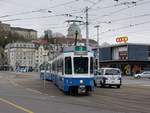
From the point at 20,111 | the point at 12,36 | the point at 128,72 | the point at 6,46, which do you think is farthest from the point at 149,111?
the point at 6,46

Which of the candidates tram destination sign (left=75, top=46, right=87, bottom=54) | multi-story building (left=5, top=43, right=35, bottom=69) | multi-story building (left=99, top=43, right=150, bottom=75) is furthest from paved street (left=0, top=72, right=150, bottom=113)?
multi-story building (left=5, top=43, right=35, bottom=69)

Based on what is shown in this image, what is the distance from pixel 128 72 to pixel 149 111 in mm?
83902

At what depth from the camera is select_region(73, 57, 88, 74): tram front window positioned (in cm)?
2678


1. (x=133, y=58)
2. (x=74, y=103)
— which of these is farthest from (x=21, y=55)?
(x=74, y=103)

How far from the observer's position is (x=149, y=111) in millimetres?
17672

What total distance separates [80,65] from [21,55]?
162 m

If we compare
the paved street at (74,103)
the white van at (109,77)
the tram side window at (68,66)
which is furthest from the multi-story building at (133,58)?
the tram side window at (68,66)

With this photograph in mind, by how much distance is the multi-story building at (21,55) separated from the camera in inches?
7005

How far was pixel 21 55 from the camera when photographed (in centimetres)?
18700

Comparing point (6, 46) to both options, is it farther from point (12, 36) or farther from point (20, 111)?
point (20, 111)

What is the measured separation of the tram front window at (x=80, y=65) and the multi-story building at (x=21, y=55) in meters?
147

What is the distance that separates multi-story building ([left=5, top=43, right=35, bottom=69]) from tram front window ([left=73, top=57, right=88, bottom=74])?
481ft

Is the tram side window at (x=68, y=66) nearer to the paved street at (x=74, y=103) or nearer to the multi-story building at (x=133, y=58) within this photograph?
the paved street at (x=74, y=103)

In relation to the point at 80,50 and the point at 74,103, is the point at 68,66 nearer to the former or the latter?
the point at 80,50
